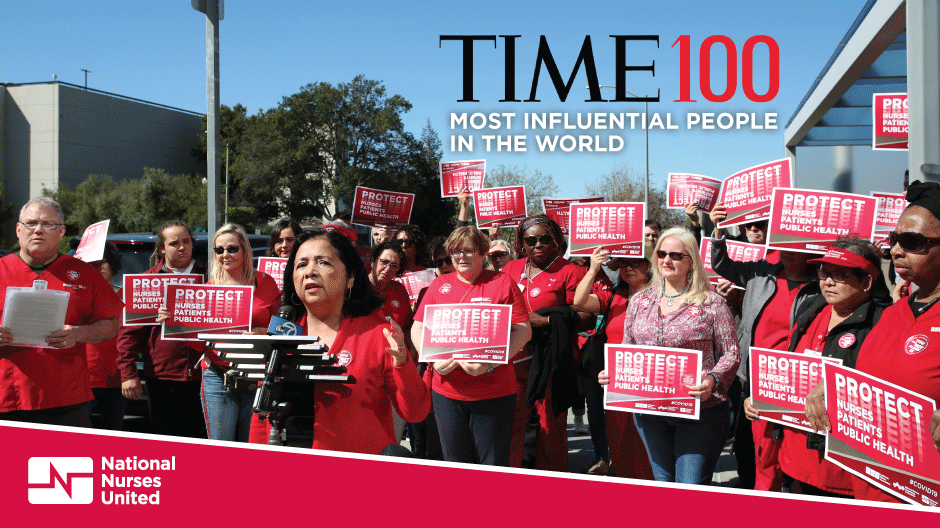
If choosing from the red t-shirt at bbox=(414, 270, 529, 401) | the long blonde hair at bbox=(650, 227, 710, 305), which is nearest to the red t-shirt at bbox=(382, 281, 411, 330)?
the red t-shirt at bbox=(414, 270, 529, 401)

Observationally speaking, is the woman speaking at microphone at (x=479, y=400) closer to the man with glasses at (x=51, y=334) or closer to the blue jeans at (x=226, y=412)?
the blue jeans at (x=226, y=412)

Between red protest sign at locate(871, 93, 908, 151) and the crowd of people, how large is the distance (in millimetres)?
1478

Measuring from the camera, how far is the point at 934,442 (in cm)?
259

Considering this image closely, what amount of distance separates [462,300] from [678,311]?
1392 mm

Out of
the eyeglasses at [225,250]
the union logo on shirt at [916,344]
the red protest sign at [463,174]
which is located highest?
the red protest sign at [463,174]

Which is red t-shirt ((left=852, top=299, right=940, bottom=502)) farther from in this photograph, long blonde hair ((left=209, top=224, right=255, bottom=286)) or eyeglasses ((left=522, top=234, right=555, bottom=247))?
long blonde hair ((left=209, top=224, right=255, bottom=286))

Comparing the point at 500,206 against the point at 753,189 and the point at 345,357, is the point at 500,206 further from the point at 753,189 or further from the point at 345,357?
the point at 345,357

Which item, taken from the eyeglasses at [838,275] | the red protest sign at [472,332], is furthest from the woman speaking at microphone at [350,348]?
the eyeglasses at [838,275]

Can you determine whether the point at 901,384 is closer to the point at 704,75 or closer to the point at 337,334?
the point at 337,334

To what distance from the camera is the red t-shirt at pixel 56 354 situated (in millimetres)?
4266

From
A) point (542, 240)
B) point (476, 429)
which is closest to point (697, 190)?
point (542, 240)

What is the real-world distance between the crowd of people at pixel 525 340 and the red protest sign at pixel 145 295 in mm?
137

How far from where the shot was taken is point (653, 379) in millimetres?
4293

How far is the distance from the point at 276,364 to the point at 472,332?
5.85 ft
